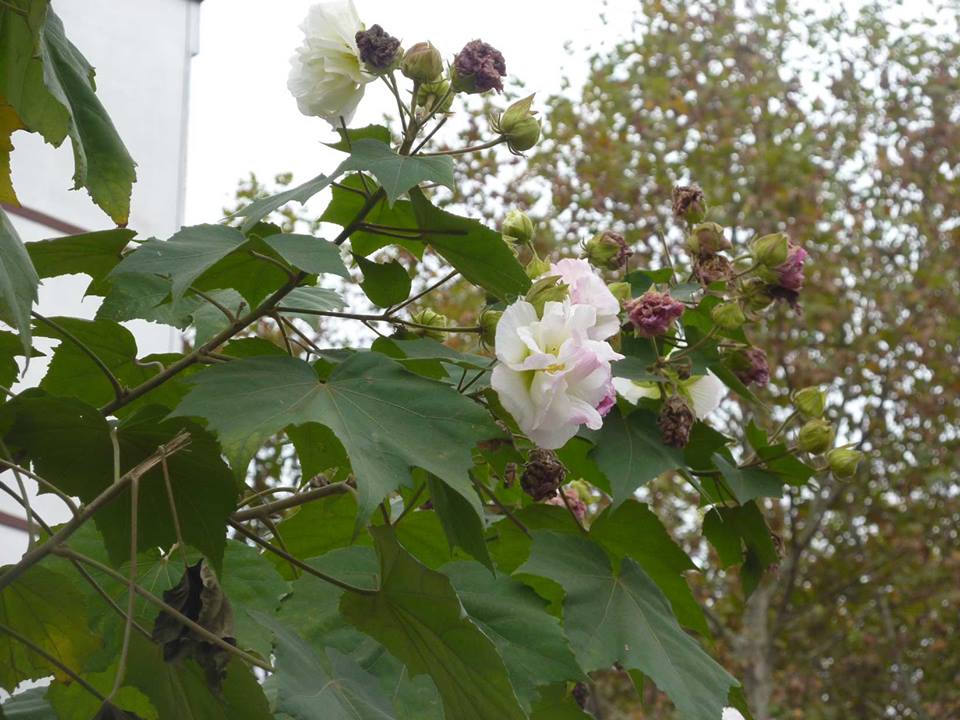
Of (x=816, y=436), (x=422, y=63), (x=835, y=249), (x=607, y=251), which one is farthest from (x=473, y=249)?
(x=835, y=249)

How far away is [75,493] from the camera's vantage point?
3.56 ft

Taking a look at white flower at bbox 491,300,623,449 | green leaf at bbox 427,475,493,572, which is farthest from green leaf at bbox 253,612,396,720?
white flower at bbox 491,300,623,449

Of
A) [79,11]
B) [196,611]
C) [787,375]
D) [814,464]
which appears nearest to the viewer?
[196,611]

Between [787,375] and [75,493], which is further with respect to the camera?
[787,375]

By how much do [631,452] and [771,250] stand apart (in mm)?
277

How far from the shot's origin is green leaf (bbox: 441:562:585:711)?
3.52ft

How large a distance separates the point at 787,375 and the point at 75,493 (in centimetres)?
604

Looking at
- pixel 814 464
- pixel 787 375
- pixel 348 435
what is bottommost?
pixel 348 435

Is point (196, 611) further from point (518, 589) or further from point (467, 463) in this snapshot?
point (518, 589)

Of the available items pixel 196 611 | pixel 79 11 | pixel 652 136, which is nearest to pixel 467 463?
pixel 196 611

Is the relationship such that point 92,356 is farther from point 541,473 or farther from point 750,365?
point 750,365

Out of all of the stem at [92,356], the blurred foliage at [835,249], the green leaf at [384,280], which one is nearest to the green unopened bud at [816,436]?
the green leaf at [384,280]

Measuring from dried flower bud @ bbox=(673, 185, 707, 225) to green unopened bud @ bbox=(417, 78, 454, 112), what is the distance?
1.16ft

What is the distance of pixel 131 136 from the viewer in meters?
2.93
